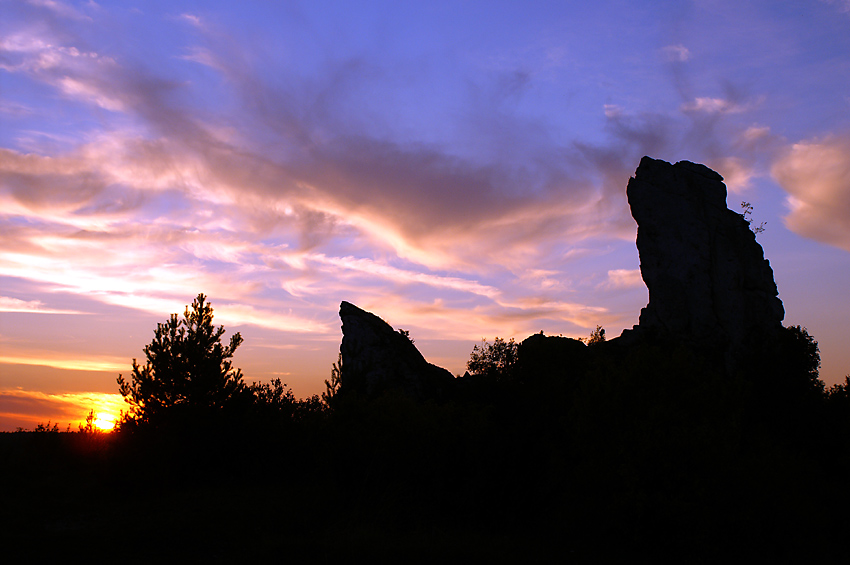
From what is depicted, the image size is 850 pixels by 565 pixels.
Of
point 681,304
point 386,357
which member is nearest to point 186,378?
point 386,357

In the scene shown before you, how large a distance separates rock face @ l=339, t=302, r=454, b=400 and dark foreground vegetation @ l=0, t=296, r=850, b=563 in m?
12.7

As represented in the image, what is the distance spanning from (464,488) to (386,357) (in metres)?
21.8

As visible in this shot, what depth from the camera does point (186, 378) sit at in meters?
25.2

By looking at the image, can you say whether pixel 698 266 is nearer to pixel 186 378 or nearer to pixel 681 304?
pixel 681 304

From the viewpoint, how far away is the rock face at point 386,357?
118 feet

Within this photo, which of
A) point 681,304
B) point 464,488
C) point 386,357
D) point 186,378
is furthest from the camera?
point 681,304

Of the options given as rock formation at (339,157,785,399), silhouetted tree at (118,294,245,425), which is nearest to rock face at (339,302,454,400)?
rock formation at (339,157,785,399)

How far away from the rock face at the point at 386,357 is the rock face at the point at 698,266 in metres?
15.7

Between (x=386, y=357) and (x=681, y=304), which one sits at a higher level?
(x=681, y=304)

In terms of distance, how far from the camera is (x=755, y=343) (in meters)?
37.8

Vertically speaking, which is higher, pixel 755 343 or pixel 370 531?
pixel 755 343

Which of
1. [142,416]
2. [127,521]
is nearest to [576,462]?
[127,521]

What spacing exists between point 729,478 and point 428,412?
857 cm

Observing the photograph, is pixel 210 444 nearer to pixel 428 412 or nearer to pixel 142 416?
pixel 142 416
